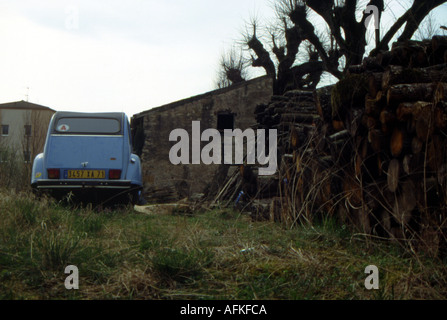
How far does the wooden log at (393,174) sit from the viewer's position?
4.29m

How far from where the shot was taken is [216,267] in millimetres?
3709

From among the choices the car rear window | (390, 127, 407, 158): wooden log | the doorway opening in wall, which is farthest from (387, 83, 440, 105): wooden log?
the doorway opening in wall

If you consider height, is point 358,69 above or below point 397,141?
above

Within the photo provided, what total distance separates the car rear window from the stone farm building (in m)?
10.8

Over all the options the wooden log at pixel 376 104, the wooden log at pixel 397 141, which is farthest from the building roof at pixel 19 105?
the wooden log at pixel 397 141

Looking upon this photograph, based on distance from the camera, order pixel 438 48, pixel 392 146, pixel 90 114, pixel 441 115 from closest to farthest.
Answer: pixel 441 115 < pixel 392 146 < pixel 438 48 < pixel 90 114

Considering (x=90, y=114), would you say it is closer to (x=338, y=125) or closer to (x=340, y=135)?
(x=338, y=125)

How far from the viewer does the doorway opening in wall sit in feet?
74.7

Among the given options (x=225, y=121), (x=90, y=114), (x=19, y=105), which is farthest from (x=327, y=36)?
(x=19, y=105)

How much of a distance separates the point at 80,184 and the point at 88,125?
167 cm

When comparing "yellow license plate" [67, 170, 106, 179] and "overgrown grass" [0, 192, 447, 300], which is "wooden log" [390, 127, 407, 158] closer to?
"overgrown grass" [0, 192, 447, 300]

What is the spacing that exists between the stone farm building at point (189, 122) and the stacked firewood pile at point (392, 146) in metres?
15.6

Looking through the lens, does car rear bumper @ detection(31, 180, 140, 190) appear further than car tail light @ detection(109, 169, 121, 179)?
No
